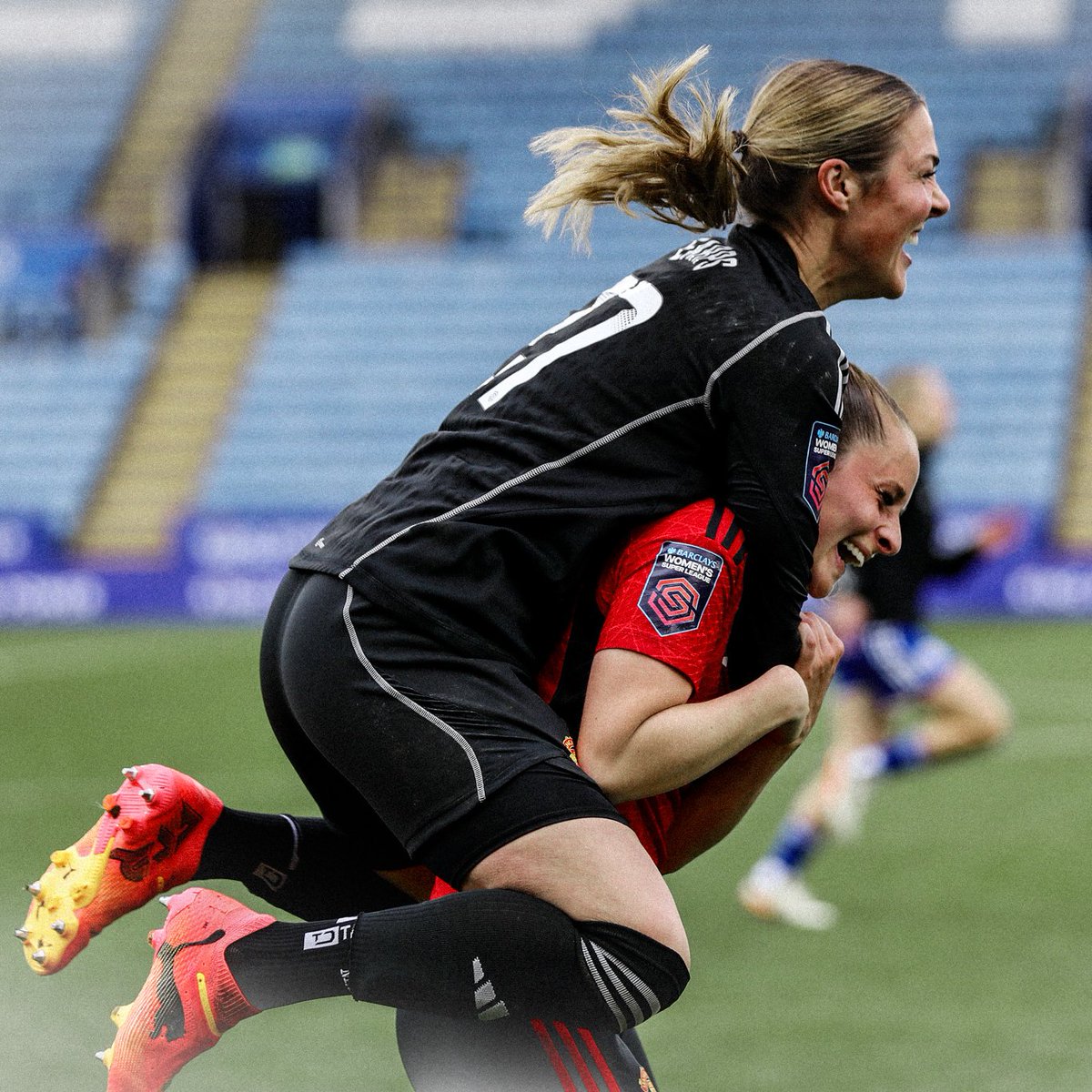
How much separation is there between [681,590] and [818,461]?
302mm

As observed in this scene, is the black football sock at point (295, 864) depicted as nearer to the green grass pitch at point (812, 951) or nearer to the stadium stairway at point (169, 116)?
the green grass pitch at point (812, 951)

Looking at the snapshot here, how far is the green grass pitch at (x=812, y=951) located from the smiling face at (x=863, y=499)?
1664 mm

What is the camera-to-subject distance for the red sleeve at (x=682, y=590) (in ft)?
8.90

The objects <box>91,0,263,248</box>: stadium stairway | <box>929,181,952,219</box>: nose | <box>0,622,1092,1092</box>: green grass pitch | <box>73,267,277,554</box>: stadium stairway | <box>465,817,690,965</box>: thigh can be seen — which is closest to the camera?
<box>465,817,690,965</box>: thigh

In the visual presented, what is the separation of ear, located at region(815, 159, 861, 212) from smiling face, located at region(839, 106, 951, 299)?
0.05ft

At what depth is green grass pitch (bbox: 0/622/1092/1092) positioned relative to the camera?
4246 mm

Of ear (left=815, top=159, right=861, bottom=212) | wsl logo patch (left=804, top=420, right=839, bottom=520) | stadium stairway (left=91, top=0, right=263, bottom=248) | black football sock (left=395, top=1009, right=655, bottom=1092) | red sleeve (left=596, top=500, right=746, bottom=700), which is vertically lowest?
stadium stairway (left=91, top=0, right=263, bottom=248)

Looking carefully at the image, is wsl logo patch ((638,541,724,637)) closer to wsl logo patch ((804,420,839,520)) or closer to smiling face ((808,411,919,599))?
wsl logo patch ((804,420,839,520))

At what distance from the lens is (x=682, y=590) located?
271cm

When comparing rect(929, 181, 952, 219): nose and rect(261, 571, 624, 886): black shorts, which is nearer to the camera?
rect(261, 571, 624, 886): black shorts

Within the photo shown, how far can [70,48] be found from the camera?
22969 mm

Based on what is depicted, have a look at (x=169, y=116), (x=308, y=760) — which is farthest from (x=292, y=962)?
(x=169, y=116)

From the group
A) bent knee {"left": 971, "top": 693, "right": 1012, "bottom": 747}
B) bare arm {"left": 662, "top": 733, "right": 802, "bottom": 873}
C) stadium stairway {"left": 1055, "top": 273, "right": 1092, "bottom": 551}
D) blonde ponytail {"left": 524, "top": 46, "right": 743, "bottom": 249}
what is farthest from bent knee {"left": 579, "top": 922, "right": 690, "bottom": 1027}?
stadium stairway {"left": 1055, "top": 273, "right": 1092, "bottom": 551}

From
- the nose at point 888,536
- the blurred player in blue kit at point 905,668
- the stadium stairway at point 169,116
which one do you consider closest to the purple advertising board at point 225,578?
the stadium stairway at point 169,116
